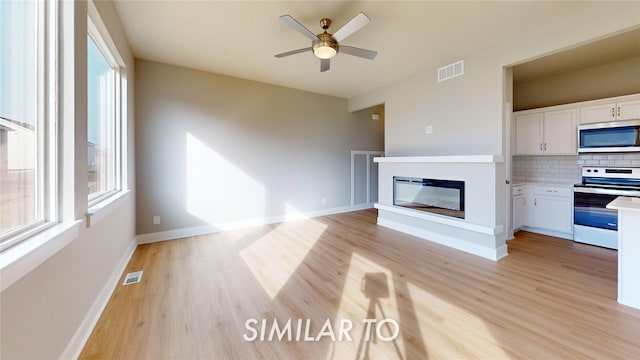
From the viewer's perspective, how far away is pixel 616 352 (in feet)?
5.04

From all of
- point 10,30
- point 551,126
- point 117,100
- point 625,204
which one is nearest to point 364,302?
point 625,204

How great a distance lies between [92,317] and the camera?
181 cm

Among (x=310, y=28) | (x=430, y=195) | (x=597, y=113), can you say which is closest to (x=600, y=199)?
(x=597, y=113)

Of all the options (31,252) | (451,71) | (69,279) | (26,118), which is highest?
(451,71)

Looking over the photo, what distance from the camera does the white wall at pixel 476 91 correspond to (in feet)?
8.11

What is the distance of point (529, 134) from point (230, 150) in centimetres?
521

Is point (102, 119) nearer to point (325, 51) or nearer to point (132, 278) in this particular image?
point (132, 278)

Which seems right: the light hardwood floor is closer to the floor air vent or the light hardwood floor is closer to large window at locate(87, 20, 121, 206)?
the floor air vent

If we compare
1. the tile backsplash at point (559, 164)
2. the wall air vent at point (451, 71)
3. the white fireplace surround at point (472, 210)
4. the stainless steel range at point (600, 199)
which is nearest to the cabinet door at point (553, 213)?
the stainless steel range at point (600, 199)

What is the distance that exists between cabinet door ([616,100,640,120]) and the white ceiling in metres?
1.83

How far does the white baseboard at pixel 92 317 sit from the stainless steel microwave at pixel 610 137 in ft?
19.3

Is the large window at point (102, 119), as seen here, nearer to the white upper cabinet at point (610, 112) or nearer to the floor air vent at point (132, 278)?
the floor air vent at point (132, 278)

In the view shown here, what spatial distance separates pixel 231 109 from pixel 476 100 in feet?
12.8

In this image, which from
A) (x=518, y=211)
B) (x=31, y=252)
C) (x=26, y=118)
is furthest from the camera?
(x=518, y=211)
